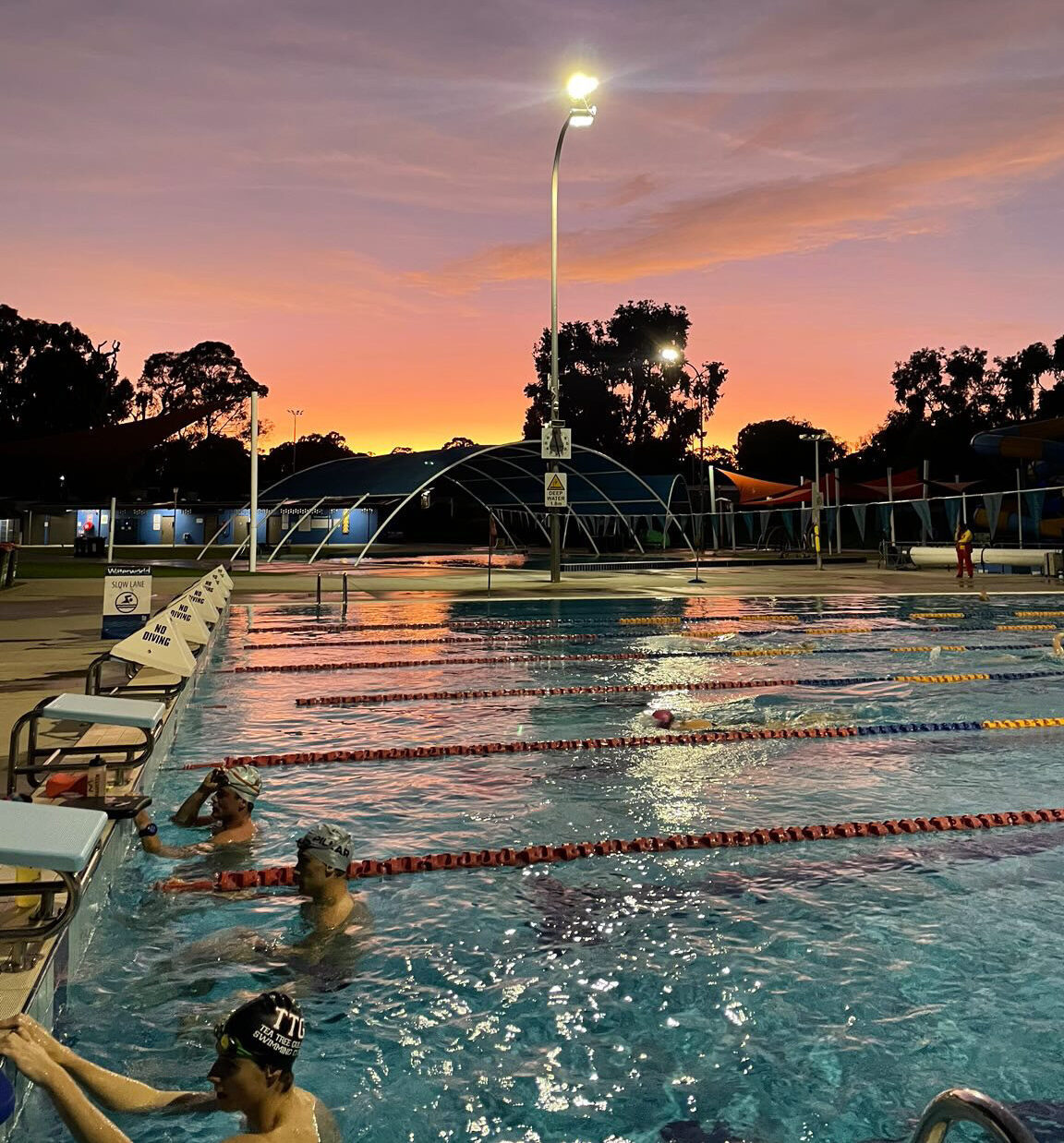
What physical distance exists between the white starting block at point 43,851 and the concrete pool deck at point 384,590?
4087 millimetres

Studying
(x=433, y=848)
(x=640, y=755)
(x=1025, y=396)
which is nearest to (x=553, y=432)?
(x=640, y=755)

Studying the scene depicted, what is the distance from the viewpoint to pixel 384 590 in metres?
23.0

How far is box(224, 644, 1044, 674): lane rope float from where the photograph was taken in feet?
37.3

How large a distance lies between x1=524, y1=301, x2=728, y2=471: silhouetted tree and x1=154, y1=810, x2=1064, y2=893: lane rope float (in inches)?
2886

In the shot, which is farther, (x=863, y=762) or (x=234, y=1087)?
(x=863, y=762)

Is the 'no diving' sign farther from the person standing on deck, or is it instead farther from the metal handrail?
the metal handrail

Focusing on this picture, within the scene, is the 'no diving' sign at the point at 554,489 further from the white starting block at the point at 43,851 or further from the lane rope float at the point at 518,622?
the white starting block at the point at 43,851

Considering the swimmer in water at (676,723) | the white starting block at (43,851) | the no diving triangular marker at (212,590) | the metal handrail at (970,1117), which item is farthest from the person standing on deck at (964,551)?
the metal handrail at (970,1117)

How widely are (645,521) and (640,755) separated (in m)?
53.7

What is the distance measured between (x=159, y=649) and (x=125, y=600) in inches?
117

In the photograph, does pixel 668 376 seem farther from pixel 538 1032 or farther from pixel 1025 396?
pixel 538 1032

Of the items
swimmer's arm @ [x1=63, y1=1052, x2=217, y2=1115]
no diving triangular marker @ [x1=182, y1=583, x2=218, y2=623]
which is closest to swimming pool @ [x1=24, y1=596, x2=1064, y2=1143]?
swimmer's arm @ [x1=63, y1=1052, x2=217, y2=1115]

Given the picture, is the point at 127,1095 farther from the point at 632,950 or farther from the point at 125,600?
the point at 125,600

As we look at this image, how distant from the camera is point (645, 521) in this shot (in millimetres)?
60562
